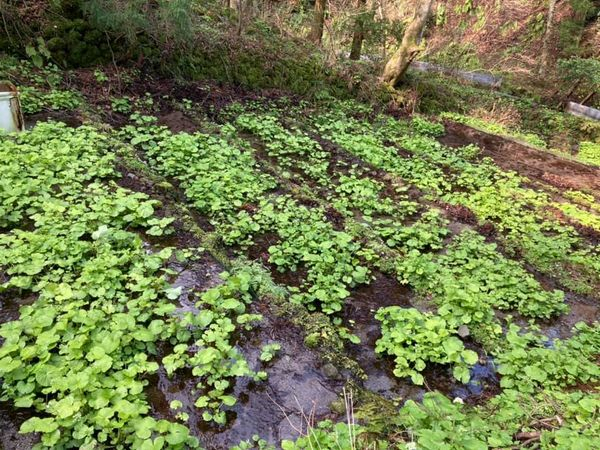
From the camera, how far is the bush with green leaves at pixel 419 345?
3879 millimetres

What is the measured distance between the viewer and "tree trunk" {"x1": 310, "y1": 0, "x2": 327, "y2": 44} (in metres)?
14.3

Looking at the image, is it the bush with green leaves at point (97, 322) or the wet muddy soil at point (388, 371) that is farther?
the wet muddy soil at point (388, 371)

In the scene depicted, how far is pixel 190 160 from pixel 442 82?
12078 mm

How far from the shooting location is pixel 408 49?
1272 centimetres

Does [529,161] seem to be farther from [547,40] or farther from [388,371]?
[547,40]

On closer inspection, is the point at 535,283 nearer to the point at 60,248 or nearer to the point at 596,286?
the point at 596,286

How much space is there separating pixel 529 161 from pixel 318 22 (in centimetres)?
843

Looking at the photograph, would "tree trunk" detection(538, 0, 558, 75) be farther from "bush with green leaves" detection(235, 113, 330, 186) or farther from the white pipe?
the white pipe

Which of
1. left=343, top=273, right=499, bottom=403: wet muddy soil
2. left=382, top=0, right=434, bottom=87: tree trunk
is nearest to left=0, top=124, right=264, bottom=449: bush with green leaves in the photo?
left=343, top=273, right=499, bottom=403: wet muddy soil

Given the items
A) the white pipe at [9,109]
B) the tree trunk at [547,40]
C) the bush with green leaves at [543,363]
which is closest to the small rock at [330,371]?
the bush with green leaves at [543,363]

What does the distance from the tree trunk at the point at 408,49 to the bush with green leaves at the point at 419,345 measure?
1057 cm

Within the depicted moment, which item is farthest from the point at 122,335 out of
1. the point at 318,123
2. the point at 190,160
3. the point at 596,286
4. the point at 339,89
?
the point at 339,89

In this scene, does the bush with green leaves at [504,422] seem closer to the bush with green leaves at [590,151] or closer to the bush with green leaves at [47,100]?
the bush with green leaves at [47,100]

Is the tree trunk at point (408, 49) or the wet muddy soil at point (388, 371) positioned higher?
the tree trunk at point (408, 49)
